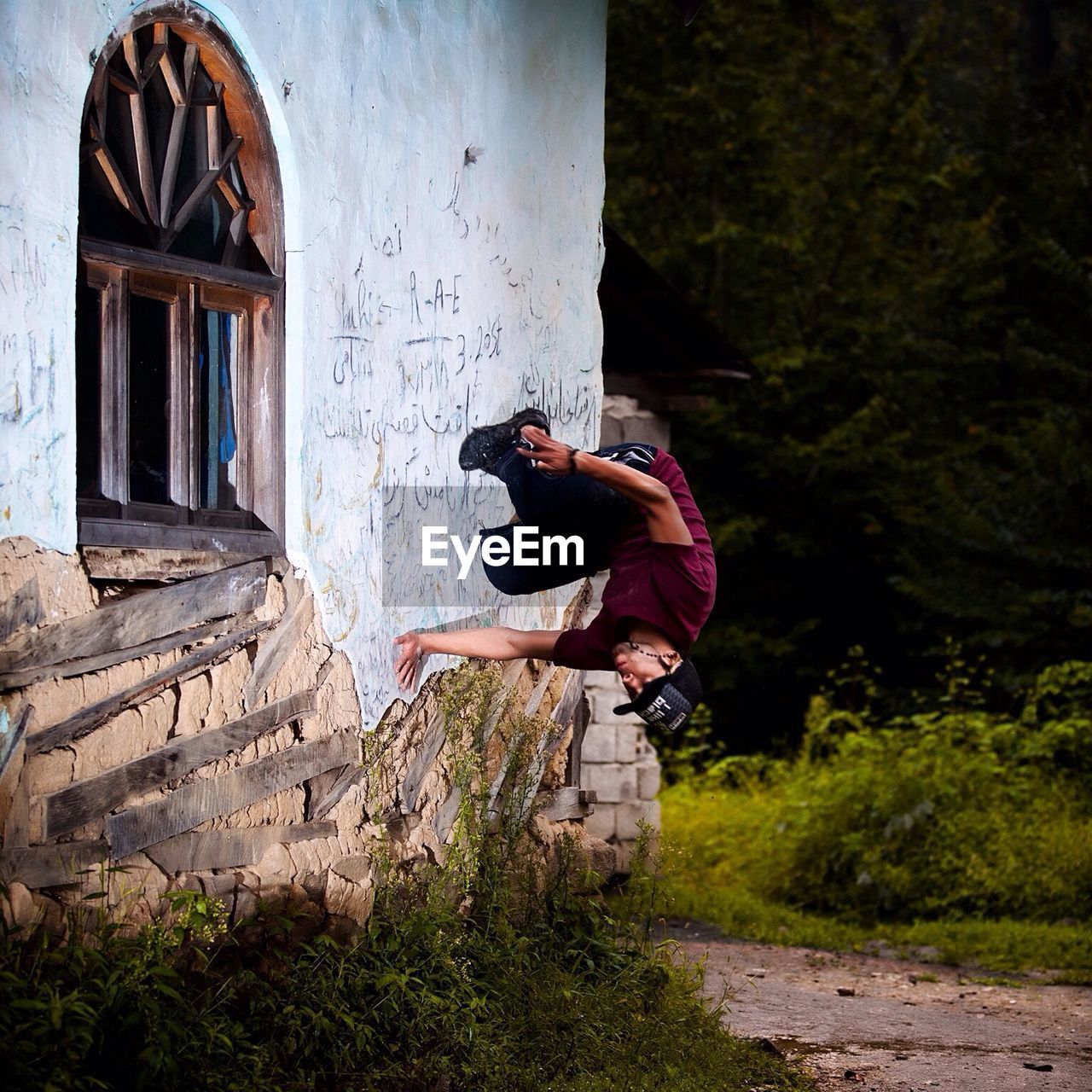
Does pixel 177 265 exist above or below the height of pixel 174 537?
above

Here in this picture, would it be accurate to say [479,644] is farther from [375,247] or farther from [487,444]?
[375,247]

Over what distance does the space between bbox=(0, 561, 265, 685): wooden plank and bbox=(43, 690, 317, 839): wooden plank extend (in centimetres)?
36

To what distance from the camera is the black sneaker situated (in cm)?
629

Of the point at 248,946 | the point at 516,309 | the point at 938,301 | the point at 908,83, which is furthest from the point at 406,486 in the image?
the point at 908,83

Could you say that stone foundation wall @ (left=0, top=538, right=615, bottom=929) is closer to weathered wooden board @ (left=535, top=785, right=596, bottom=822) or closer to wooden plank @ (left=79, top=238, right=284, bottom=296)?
weathered wooden board @ (left=535, top=785, right=596, bottom=822)

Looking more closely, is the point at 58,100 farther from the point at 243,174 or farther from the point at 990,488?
the point at 990,488

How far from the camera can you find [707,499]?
18969 millimetres

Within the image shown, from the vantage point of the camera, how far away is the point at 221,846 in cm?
504

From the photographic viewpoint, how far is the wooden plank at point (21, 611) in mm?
4344

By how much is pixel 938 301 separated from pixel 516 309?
13.7 metres

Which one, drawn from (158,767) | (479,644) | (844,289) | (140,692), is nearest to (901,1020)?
(479,644)

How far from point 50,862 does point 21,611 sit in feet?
2.40

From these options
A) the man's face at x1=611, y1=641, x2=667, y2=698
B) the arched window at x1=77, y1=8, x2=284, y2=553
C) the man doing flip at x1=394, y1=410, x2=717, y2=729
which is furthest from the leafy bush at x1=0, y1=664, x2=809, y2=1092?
the arched window at x1=77, y1=8, x2=284, y2=553

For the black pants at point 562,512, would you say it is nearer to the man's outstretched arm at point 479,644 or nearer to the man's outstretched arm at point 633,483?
the man's outstretched arm at point 633,483
